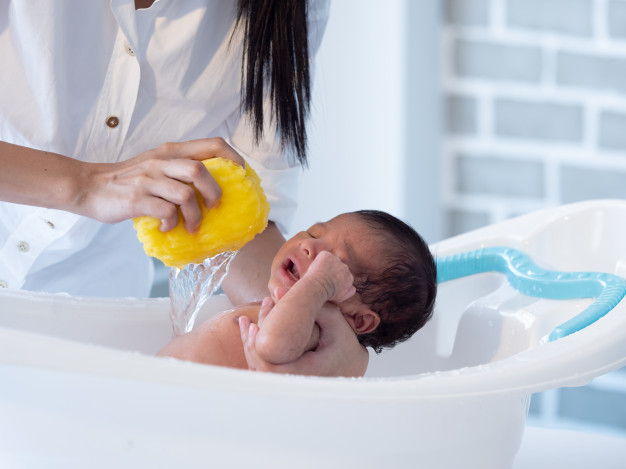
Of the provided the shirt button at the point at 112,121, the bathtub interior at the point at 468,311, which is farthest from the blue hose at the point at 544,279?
the shirt button at the point at 112,121

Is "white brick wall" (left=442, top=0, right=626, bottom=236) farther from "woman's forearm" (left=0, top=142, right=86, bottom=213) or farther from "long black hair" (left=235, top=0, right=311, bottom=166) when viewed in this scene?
"woman's forearm" (left=0, top=142, right=86, bottom=213)

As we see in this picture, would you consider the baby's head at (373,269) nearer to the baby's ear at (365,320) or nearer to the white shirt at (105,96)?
the baby's ear at (365,320)

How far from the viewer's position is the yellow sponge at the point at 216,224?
2.54 feet

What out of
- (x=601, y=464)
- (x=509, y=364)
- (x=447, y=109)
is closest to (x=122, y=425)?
(x=509, y=364)

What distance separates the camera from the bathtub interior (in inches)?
36.4

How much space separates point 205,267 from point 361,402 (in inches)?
15.7

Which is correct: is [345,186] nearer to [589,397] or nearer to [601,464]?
[589,397]

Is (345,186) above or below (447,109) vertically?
below

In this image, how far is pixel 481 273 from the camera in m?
1.05

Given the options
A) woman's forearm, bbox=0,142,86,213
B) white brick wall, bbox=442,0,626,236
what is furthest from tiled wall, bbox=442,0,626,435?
woman's forearm, bbox=0,142,86,213

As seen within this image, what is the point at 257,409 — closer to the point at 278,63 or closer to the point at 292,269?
the point at 292,269

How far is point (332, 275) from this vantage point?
0.82m

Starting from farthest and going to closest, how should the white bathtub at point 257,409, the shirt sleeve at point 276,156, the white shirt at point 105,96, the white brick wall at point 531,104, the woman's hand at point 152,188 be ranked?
the white brick wall at point 531,104 < the shirt sleeve at point 276,156 < the white shirt at point 105,96 < the woman's hand at point 152,188 < the white bathtub at point 257,409

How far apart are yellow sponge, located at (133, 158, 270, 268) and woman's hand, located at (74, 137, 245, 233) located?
12mm
